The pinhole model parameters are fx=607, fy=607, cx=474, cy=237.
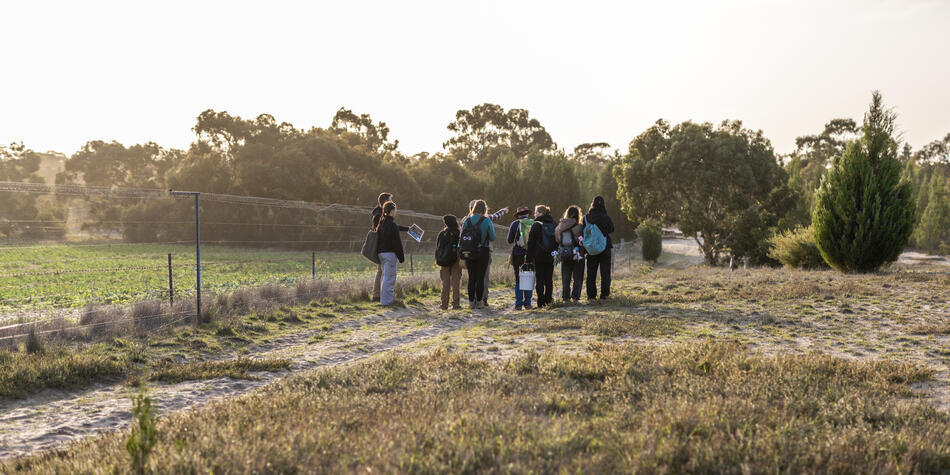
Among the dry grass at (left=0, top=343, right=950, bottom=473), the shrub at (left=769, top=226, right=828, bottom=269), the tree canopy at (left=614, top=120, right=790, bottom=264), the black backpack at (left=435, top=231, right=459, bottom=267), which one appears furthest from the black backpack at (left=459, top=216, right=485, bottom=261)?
the tree canopy at (left=614, top=120, right=790, bottom=264)

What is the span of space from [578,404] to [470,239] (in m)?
6.76

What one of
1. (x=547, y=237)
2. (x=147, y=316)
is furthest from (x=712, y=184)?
(x=147, y=316)

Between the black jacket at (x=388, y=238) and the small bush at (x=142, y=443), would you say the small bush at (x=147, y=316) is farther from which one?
the small bush at (x=142, y=443)

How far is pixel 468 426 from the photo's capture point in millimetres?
3738

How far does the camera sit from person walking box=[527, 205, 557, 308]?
1101cm

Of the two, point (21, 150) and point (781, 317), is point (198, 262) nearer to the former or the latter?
point (781, 317)

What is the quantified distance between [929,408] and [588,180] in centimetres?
5282

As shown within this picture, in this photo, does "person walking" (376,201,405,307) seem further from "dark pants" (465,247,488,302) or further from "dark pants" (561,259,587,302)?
"dark pants" (561,259,587,302)

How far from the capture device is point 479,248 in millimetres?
10906

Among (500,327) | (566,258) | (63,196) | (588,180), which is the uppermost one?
(588,180)

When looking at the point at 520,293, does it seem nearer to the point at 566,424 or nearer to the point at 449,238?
the point at 449,238

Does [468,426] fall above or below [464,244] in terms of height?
below

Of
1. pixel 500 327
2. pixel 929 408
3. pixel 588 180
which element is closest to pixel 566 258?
pixel 500 327

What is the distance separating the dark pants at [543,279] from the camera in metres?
11.2
